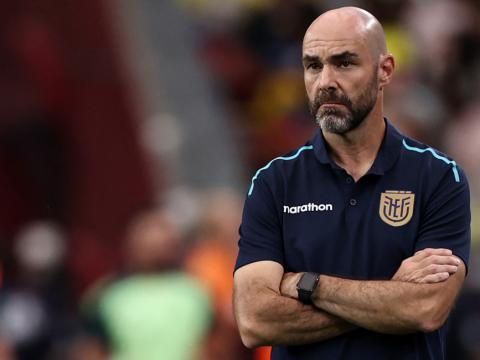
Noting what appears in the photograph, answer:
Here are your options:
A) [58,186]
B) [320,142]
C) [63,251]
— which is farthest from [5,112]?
[320,142]

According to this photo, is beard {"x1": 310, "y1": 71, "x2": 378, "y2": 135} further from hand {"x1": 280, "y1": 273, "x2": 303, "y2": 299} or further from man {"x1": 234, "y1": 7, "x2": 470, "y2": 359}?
hand {"x1": 280, "y1": 273, "x2": 303, "y2": 299}

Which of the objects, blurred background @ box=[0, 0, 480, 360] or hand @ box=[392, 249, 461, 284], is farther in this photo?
blurred background @ box=[0, 0, 480, 360]

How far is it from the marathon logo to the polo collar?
18 centimetres

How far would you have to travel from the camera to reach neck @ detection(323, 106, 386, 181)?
216 inches

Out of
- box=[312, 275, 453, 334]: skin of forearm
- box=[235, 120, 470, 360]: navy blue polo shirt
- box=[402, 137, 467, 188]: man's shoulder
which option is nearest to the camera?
box=[312, 275, 453, 334]: skin of forearm

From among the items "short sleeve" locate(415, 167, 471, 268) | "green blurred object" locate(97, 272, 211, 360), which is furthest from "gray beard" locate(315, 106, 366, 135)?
"green blurred object" locate(97, 272, 211, 360)

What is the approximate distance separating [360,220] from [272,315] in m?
0.49

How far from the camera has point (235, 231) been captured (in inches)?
398

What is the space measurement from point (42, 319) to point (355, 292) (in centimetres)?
532

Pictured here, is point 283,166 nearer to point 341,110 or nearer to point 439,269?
point 341,110

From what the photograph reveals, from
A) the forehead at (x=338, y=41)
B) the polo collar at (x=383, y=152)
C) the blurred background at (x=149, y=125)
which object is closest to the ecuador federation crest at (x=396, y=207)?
the polo collar at (x=383, y=152)

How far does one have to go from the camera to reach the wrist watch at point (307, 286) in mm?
5273

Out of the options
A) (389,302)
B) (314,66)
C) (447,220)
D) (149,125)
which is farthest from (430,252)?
(149,125)

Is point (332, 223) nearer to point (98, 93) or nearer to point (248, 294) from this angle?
point (248, 294)
